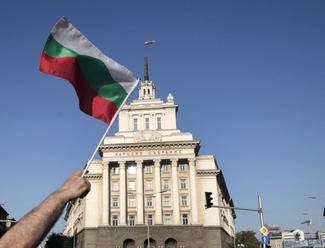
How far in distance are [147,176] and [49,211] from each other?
6532 cm

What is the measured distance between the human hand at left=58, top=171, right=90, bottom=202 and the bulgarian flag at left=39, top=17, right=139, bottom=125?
2351 millimetres

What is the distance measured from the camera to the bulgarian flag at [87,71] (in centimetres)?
566

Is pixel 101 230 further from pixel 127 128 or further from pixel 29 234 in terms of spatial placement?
pixel 29 234

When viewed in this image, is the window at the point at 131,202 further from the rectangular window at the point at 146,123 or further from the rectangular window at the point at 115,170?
the rectangular window at the point at 146,123

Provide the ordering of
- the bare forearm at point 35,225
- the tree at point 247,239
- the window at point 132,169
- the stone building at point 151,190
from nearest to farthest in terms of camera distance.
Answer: the bare forearm at point 35,225 < the stone building at point 151,190 < the window at point 132,169 < the tree at point 247,239

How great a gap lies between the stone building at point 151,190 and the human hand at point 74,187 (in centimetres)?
6153

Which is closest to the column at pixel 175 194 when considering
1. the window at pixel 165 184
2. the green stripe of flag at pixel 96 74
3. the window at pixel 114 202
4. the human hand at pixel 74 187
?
the window at pixel 165 184

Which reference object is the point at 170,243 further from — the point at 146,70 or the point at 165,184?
the point at 146,70

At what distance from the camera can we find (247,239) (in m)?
111

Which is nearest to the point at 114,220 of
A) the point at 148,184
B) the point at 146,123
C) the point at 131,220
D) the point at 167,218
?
the point at 131,220

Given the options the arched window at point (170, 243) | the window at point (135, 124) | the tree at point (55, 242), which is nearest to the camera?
the tree at point (55, 242)

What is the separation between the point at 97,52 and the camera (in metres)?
6.04

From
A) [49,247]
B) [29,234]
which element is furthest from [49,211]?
[49,247]

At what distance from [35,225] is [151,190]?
64.8 meters
